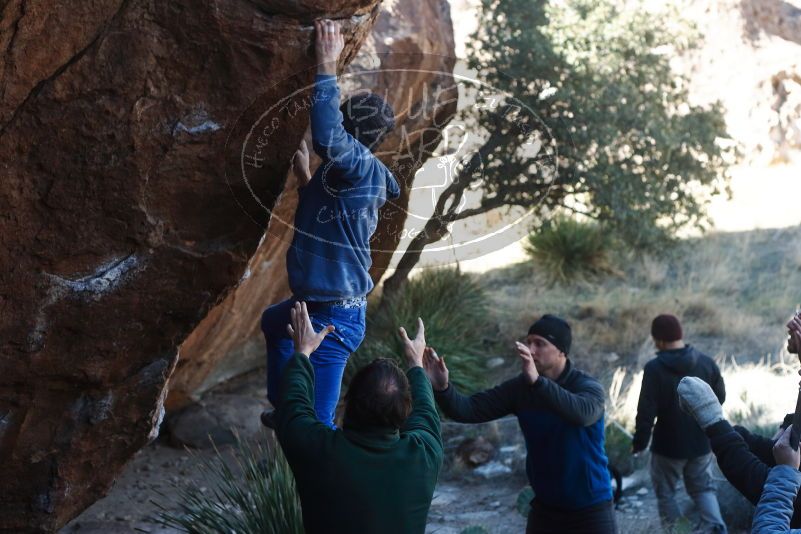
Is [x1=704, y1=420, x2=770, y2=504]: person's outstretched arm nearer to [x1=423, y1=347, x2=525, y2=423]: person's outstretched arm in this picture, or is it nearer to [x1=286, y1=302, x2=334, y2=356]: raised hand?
[x1=423, y1=347, x2=525, y2=423]: person's outstretched arm

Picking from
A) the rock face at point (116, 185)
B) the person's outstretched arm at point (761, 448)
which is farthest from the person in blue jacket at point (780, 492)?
the rock face at point (116, 185)

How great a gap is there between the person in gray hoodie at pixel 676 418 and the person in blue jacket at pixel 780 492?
125 inches

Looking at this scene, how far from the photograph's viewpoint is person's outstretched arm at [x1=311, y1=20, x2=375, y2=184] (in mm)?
4281

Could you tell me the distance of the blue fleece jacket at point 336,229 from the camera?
455 cm

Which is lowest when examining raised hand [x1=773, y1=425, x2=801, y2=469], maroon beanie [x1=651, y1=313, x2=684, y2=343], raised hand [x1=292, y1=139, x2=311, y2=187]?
raised hand [x1=773, y1=425, x2=801, y2=469]

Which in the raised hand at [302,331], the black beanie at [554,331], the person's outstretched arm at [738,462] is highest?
the raised hand at [302,331]

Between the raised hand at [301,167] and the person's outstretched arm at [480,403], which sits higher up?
the raised hand at [301,167]

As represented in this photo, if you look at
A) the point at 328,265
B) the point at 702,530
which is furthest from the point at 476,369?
the point at 328,265

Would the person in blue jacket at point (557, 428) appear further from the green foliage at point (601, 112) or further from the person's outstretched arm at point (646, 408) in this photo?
the green foliage at point (601, 112)

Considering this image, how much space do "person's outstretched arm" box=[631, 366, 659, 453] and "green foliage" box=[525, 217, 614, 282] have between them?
8.41 meters

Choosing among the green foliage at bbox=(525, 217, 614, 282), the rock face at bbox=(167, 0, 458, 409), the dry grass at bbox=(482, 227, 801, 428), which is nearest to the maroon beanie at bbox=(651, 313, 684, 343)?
the rock face at bbox=(167, 0, 458, 409)

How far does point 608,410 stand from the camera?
32.8 ft

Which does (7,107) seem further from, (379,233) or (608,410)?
(608,410)

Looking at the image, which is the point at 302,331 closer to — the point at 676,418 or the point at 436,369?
the point at 436,369
